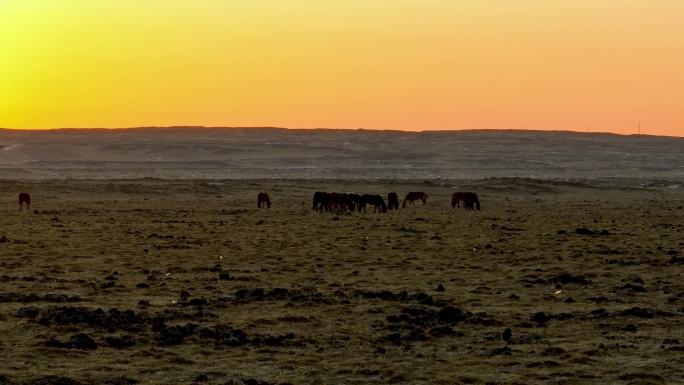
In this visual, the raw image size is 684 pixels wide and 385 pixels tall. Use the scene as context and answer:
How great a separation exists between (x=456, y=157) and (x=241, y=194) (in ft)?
338

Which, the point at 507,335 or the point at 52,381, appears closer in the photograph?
the point at 52,381

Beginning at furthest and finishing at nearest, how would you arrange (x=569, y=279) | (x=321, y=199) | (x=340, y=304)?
(x=321, y=199)
(x=569, y=279)
(x=340, y=304)

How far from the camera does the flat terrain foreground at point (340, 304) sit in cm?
1206

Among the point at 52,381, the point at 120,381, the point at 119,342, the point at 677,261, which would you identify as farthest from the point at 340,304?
the point at 677,261

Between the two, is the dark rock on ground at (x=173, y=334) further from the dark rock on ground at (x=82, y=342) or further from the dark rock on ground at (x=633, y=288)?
the dark rock on ground at (x=633, y=288)

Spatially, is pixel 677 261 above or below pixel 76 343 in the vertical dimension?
above

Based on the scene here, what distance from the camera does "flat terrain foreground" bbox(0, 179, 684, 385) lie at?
12.1 metres

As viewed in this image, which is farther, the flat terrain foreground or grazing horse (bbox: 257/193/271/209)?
grazing horse (bbox: 257/193/271/209)

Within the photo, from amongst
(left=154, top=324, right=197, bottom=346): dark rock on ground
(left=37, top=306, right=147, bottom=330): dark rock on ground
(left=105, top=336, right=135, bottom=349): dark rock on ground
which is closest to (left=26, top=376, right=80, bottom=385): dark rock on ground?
(left=105, top=336, right=135, bottom=349): dark rock on ground

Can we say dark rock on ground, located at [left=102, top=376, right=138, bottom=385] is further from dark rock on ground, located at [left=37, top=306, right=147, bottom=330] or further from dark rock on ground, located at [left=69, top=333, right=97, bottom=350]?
dark rock on ground, located at [left=37, top=306, right=147, bottom=330]

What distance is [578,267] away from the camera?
22.4 m

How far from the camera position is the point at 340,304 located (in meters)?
16.9

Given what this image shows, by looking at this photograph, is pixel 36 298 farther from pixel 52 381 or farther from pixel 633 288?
pixel 633 288

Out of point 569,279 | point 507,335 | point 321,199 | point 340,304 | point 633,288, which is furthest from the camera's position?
point 321,199
